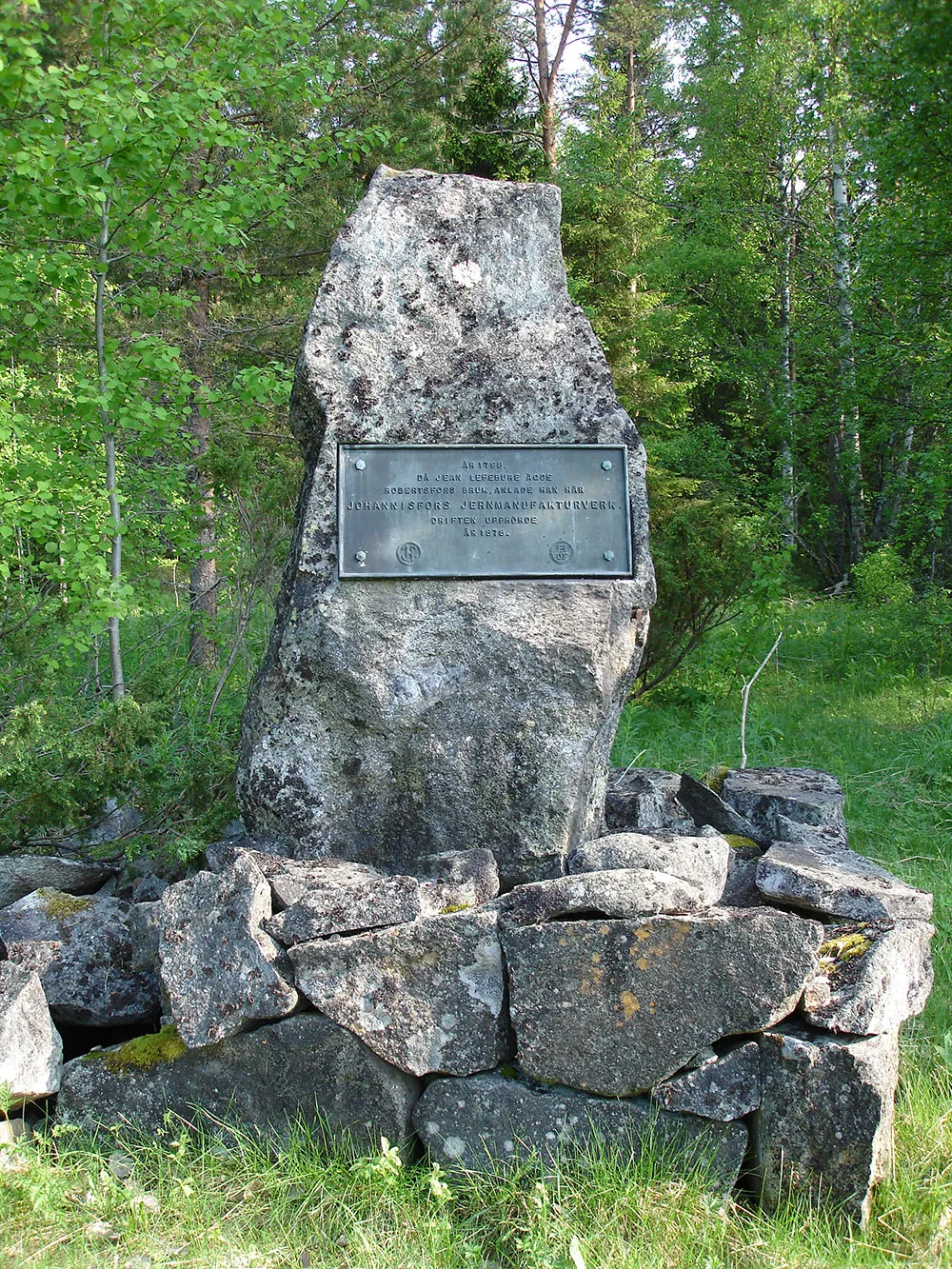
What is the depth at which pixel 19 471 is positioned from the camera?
529 centimetres

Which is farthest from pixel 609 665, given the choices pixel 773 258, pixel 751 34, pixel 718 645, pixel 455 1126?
pixel 751 34

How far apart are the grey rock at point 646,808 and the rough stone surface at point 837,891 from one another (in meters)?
0.58

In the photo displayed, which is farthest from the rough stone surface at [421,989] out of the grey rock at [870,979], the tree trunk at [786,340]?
the tree trunk at [786,340]

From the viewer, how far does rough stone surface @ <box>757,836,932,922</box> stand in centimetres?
303

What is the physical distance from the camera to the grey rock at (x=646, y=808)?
154 inches

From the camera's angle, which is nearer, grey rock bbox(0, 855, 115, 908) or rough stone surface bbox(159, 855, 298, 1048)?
rough stone surface bbox(159, 855, 298, 1048)

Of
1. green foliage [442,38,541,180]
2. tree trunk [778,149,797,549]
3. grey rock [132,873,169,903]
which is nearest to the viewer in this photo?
grey rock [132,873,169,903]

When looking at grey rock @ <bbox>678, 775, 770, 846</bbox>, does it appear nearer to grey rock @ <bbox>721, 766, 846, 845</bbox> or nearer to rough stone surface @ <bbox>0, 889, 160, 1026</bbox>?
grey rock @ <bbox>721, 766, 846, 845</bbox>

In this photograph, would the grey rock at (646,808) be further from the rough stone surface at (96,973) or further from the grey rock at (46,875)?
the grey rock at (46,875)

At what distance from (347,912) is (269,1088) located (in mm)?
487

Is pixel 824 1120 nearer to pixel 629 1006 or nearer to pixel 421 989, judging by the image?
pixel 629 1006

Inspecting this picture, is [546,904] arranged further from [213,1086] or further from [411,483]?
[411,483]

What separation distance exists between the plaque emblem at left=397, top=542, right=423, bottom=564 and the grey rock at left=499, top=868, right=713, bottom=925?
3.81 feet

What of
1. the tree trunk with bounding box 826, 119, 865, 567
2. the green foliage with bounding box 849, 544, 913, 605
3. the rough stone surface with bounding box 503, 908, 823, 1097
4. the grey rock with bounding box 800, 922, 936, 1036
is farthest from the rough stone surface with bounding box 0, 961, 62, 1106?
the tree trunk with bounding box 826, 119, 865, 567
